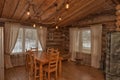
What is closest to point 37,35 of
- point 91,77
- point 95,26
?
point 95,26

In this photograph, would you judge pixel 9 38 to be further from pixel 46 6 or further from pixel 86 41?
pixel 86 41

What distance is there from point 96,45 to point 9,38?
4.09 m

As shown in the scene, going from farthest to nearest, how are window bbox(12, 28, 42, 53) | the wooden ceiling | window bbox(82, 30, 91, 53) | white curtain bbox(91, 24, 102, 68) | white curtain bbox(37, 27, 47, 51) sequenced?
white curtain bbox(37, 27, 47, 51) → window bbox(82, 30, 91, 53) → window bbox(12, 28, 42, 53) → white curtain bbox(91, 24, 102, 68) → the wooden ceiling

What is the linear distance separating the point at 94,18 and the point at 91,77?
2.83 metres

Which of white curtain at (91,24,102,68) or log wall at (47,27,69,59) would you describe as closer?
white curtain at (91,24,102,68)

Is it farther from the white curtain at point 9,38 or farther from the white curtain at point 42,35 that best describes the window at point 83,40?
the white curtain at point 9,38

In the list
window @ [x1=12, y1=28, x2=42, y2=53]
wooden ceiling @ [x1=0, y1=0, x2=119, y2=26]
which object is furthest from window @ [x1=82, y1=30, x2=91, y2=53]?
window @ [x1=12, y1=28, x2=42, y2=53]

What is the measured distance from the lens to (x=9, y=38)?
5188mm

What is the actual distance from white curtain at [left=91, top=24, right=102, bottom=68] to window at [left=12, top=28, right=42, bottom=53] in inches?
117

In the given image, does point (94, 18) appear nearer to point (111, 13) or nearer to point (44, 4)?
point (111, 13)

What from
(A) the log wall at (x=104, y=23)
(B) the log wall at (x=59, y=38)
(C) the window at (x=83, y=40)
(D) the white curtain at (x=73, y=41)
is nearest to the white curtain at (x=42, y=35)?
(B) the log wall at (x=59, y=38)

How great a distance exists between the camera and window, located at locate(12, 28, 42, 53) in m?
5.68

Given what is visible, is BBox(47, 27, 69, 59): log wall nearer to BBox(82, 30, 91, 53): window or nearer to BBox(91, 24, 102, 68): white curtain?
BBox(82, 30, 91, 53): window

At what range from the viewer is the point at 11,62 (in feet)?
17.7
